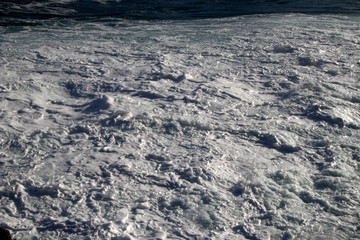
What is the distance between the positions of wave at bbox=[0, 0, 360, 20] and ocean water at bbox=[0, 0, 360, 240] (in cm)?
98

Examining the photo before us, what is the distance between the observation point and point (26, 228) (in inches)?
51.2

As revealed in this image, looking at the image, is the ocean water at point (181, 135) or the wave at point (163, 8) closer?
the ocean water at point (181, 135)

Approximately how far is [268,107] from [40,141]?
1206 millimetres

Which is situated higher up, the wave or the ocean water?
the wave

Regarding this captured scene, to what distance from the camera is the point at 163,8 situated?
15.5 ft

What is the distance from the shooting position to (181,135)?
1889mm

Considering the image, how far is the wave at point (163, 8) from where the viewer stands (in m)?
4.40

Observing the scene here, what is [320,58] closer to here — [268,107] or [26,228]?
[268,107]

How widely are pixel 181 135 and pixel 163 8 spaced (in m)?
3.18

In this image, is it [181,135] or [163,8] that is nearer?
[181,135]

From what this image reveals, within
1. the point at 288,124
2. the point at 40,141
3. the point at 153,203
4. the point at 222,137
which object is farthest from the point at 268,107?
the point at 40,141

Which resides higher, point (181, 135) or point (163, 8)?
point (163, 8)

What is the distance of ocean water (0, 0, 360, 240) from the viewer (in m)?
1.37

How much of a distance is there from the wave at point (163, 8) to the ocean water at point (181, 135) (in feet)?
3.20
